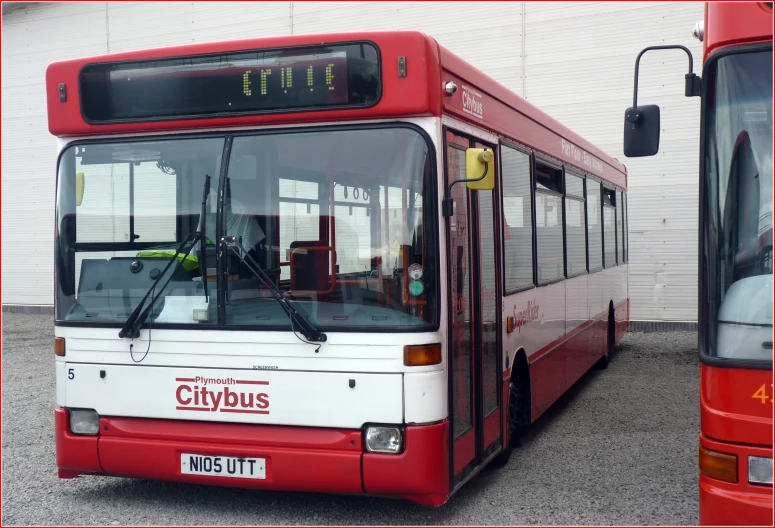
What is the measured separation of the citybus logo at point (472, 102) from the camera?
548 cm

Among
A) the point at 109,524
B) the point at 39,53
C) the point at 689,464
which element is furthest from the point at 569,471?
the point at 39,53

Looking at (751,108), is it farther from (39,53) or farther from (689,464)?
(39,53)

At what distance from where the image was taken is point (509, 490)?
5910mm

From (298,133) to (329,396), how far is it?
1458 millimetres

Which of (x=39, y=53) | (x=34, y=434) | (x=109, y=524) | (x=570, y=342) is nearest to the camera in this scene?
(x=109, y=524)

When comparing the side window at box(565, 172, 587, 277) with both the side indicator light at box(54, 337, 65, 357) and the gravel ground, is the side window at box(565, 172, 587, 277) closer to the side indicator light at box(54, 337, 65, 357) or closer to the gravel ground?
the gravel ground

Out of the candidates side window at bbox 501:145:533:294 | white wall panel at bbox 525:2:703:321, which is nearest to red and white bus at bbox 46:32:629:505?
side window at bbox 501:145:533:294

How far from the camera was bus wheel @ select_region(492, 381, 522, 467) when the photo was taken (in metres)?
6.54

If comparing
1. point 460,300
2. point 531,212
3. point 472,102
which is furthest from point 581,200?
point 460,300

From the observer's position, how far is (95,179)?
5.41m

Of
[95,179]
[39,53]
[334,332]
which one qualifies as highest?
[39,53]

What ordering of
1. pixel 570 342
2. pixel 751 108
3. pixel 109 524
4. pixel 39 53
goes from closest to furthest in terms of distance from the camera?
pixel 751 108
pixel 109 524
pixel 570 342
pixel 39 53

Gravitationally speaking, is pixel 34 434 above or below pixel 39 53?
below

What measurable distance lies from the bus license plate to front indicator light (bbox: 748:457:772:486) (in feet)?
8.17
